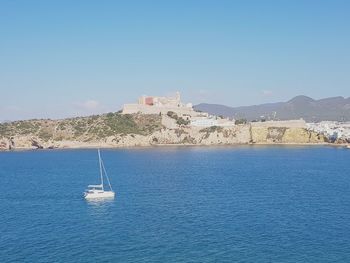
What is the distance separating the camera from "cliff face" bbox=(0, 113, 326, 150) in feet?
525

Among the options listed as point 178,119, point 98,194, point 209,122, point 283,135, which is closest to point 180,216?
point 98,194

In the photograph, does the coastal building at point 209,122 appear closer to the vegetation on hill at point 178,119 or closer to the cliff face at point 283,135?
the vegetation on hill at point 178,119

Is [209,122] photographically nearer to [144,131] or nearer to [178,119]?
[178,119]

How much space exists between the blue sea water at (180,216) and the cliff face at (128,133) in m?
68.3

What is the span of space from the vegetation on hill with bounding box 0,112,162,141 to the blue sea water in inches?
2767

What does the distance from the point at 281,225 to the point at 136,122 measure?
128m

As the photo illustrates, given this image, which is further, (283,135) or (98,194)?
(283,135)

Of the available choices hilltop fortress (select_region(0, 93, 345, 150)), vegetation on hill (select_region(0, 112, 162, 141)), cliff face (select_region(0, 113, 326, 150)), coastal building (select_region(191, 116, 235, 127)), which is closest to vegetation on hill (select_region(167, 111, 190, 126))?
hilltop fortress (select_region(0, 93, 345, 150))

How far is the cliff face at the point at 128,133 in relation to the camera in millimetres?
160000

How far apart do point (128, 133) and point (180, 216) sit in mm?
112167

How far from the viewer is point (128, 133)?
16112 centimetres

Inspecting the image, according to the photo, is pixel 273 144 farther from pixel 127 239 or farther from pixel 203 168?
Answer: pixel 127 239

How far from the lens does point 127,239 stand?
41.7 meters

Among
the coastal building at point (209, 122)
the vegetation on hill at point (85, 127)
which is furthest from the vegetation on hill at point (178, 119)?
the vegetation on hill at point (85, 127)
